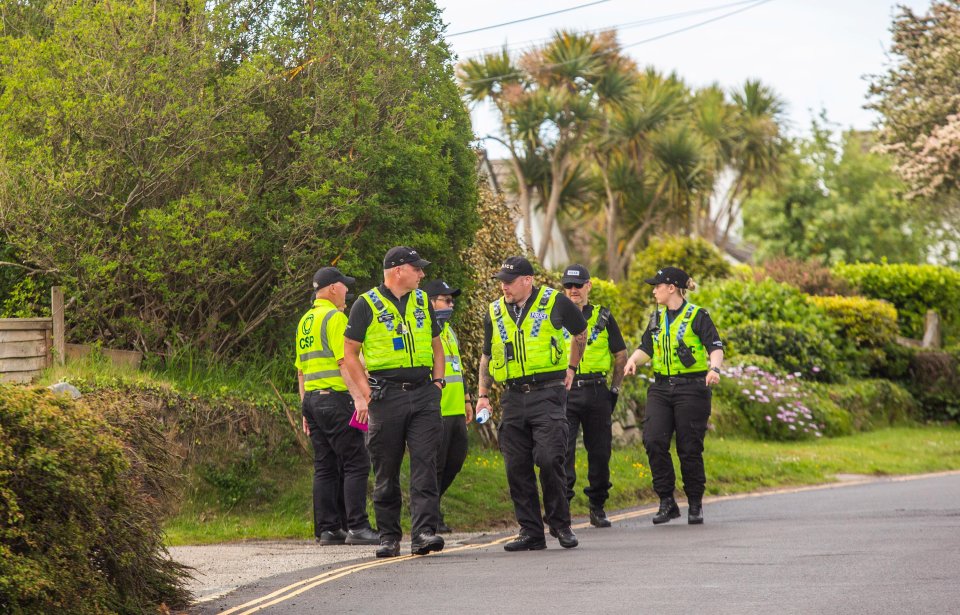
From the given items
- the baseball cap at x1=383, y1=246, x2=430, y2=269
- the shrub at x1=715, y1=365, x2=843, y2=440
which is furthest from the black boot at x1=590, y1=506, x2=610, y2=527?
the shrub at x1=715, y1=365, x2=843, y2=440

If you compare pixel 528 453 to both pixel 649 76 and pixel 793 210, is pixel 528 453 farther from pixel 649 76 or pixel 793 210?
pixel 793 210

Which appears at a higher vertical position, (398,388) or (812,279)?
(812,279)

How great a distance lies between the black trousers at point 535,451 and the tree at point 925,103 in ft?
71.6

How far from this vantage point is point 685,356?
12.2 metres

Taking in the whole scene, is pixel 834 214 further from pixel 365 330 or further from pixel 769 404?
pixel 365 330

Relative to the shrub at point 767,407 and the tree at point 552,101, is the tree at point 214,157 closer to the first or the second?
the shrub at point 767,407

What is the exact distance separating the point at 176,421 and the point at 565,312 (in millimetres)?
4037

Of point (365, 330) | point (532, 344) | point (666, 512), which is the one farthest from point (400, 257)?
point (666, 512)

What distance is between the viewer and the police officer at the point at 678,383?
1220 cm

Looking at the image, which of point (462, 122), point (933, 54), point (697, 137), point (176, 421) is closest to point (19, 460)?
point (176, 421)

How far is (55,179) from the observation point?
1284 cm

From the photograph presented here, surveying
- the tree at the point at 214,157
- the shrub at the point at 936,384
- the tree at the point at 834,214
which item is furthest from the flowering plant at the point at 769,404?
the tree at the point at 834,214

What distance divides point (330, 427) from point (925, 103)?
2297cm

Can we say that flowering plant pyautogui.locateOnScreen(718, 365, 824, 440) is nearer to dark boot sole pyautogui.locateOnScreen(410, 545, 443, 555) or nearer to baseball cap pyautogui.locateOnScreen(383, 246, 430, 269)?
dark boot sole pyautogui.locateOnScreen(410, 545, 443, 555)
